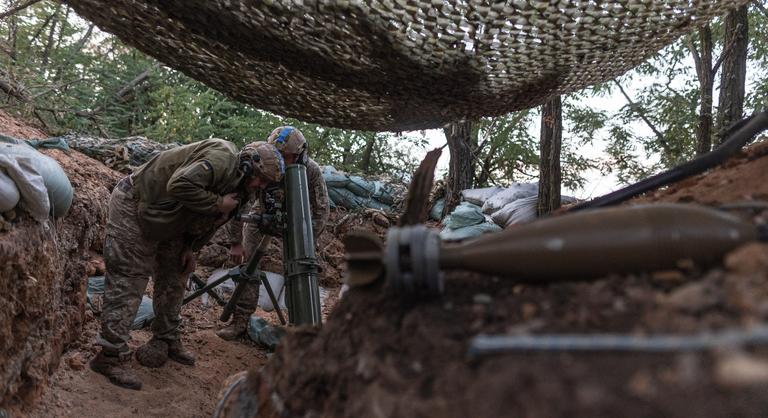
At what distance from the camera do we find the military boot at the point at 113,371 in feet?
10.0

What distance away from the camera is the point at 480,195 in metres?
5.60

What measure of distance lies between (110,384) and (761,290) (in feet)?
10.7

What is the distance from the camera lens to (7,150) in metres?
2.13

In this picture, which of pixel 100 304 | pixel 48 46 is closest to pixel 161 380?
pixel 100 304

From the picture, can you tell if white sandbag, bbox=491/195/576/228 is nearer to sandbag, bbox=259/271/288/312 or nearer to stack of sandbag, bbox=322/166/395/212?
stack of sandbag, bbox=322/166/395/212

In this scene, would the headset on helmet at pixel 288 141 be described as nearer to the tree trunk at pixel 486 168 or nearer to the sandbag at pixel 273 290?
the sandbag at pixel 273 290

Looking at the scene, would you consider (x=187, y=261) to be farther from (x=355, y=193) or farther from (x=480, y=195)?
(x=355, y=193)

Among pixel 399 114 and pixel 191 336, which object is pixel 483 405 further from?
pixel 191 336

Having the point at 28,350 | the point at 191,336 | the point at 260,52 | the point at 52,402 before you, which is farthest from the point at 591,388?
the point at 191,336

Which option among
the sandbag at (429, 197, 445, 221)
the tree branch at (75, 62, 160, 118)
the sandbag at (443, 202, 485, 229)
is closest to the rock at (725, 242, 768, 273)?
the sandbag at (443, 202, 485, 229)

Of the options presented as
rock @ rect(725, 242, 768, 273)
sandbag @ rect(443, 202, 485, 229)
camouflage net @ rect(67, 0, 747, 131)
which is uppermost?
camouflage net @ rect(67, 0, 747, 131)

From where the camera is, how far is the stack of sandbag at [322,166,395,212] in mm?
6609

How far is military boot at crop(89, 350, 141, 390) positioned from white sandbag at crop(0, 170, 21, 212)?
1.30 meters

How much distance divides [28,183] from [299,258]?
1.31 meters
